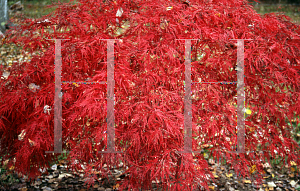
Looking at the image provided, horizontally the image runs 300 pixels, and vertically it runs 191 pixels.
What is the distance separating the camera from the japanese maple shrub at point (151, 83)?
1.60 m

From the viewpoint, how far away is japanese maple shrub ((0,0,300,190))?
1.60 meters

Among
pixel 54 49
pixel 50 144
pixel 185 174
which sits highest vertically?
pixel 54 49

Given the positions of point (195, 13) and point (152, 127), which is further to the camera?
point (195, 13)

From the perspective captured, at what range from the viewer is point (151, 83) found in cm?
161

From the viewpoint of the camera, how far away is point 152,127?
1520mm

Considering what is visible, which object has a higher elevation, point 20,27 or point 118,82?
point 20,27

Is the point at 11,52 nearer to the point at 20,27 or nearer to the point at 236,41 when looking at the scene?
the point at 20,27

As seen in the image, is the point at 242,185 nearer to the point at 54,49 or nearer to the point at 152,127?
the point at 152,127

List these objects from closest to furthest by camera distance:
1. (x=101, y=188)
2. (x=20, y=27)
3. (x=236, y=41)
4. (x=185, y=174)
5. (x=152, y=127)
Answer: (x=152, y=127) < (x=185, y=174) < (x=236, y=41) < (x=20, y=27) < (x=101, y=188)

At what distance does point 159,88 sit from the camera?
1.62 metres

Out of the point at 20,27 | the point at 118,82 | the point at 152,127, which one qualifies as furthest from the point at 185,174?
the point at 20,27

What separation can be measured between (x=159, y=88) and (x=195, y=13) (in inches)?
22.2

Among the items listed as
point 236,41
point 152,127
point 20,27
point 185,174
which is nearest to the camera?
point 152,127

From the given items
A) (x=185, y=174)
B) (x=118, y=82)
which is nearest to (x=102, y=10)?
(x=118, y=82)
